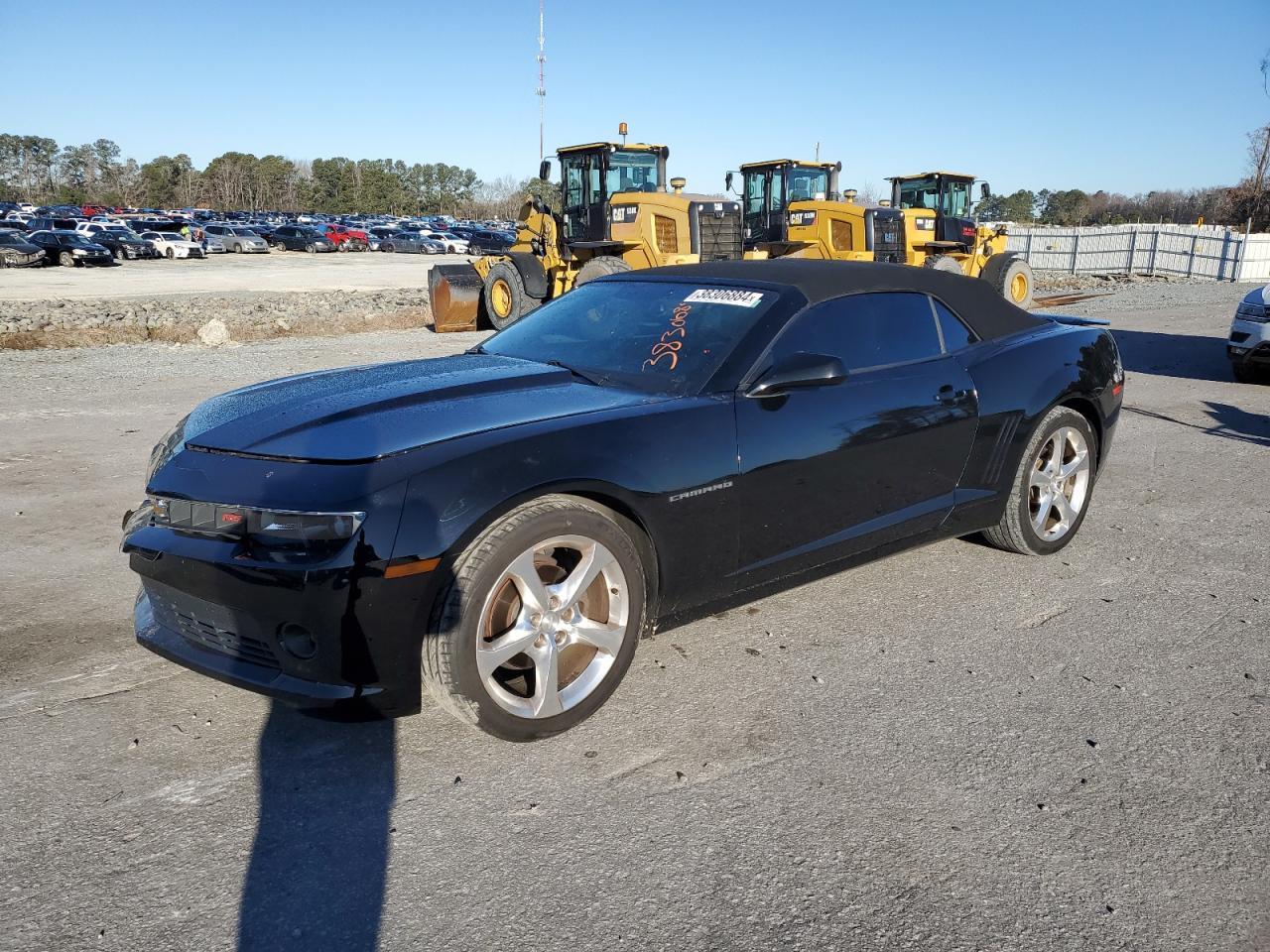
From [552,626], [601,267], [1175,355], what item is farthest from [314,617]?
[1175,355]

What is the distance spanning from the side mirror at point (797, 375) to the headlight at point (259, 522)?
1569 millimetres

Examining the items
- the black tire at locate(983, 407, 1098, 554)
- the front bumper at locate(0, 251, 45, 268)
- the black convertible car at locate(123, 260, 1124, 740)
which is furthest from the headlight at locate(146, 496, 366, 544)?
the front bumper at locate(0, 251, 45, 268)

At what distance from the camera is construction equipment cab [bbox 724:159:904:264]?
55.4ft

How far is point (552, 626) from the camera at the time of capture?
309cm

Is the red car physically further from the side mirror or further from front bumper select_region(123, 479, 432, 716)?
front bumper select_region(123, 479, 432, 716)

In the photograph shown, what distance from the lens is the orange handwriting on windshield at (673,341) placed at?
3813 mm

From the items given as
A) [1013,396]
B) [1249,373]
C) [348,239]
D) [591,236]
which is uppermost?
[591,236]

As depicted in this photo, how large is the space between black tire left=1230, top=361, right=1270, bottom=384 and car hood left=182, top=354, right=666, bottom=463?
357 inches

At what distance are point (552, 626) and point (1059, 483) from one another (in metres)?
3.05

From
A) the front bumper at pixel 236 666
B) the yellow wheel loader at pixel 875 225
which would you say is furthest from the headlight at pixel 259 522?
the yellow wheel loader at pixel 875 225

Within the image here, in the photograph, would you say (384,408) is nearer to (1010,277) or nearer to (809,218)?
(809,218)

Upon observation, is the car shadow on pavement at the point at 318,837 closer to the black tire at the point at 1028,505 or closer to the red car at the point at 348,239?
the black tire at the point at 1028,505

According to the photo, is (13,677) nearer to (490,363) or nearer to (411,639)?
(411,639)

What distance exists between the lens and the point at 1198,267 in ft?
105
